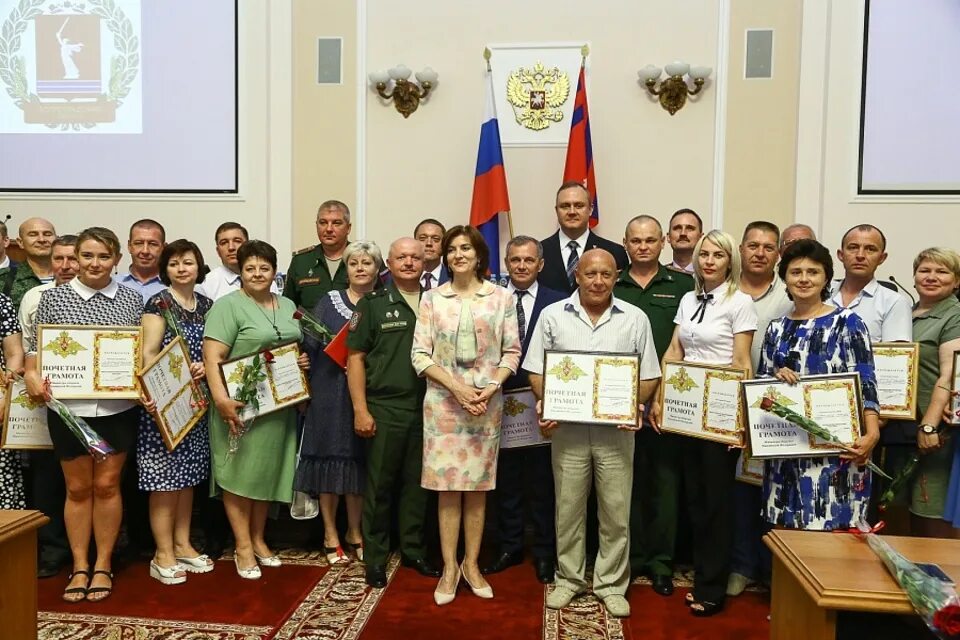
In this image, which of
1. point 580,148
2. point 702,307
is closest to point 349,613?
point 702,307

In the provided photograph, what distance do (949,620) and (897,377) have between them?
171 cm

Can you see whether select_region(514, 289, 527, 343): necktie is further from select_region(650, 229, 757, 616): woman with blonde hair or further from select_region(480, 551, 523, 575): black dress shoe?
select_region(480, 551, 523, 575): black dress shoe

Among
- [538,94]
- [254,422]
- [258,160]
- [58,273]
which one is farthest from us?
[258,160]

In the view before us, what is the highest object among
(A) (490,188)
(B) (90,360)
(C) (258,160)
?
(C) (258,160)

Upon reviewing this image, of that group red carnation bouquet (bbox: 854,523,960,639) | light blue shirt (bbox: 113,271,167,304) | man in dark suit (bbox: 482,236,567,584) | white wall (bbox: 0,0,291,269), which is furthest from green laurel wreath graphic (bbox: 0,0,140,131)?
red carnation bouquet (bbox: 854,523,960,639)

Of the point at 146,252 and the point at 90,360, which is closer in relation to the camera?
the point at 90,360

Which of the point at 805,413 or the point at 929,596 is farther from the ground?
the point at 805,413

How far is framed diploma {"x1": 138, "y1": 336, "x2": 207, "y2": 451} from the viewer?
3094 millimetres

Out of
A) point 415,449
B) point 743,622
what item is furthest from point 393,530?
point 743,622

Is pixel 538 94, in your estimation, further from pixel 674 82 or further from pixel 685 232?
pixel 685 232

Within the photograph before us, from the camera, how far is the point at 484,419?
315 centimetres

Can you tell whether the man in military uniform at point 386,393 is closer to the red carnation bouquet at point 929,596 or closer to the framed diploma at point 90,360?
the framed diploma at point 90,360

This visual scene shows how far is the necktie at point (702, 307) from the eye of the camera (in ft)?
10.0

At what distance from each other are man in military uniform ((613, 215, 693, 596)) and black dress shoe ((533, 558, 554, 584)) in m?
0.38
